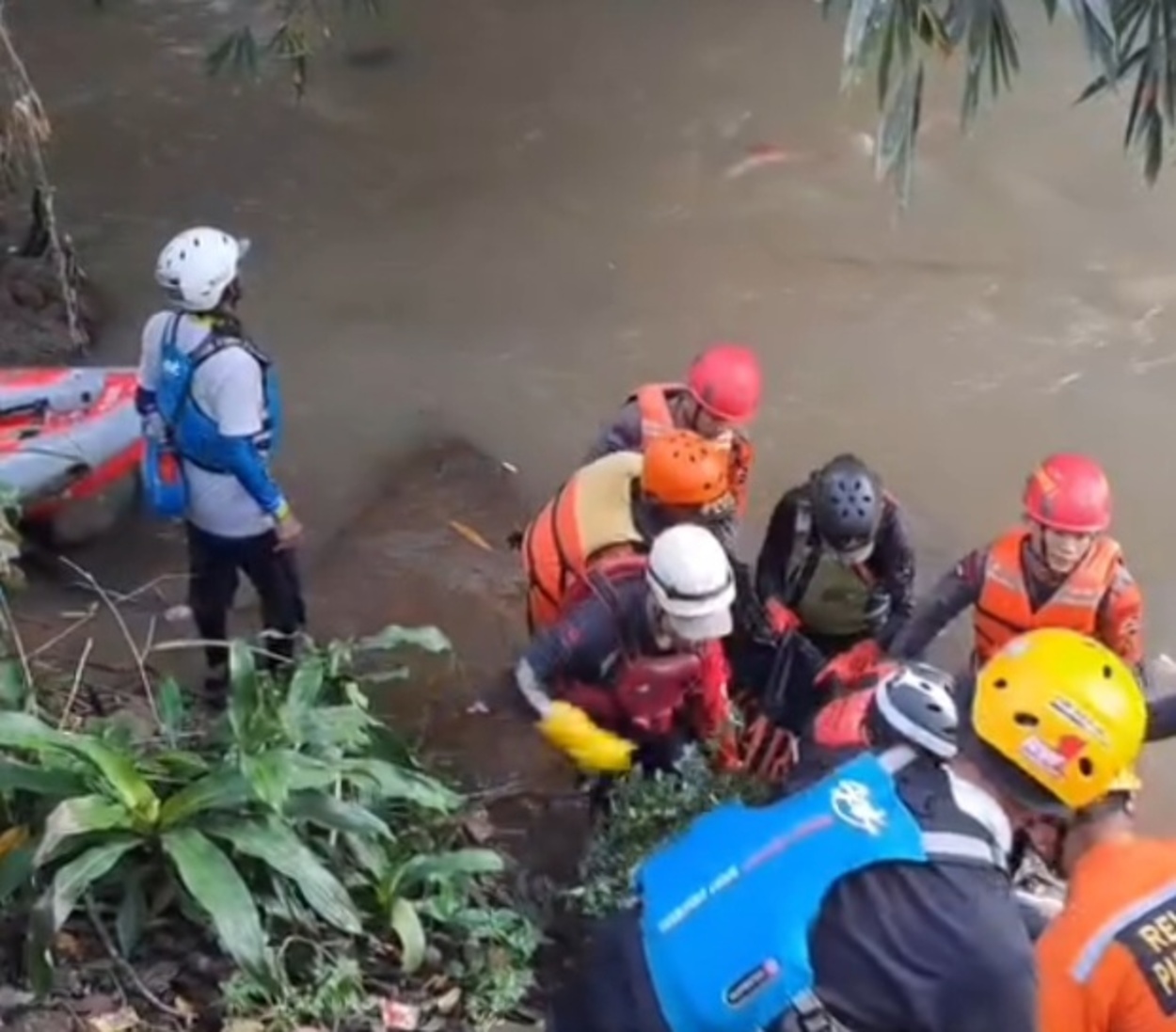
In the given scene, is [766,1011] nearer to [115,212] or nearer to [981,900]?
[981,900]

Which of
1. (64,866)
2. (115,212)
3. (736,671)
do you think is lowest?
(115,212)

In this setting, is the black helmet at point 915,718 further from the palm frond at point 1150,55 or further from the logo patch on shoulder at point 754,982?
the palm frond at point 1150,55

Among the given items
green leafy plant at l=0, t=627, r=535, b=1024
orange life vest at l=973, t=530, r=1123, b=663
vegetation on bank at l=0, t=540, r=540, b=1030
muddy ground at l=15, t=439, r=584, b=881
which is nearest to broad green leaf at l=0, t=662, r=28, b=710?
vegetation on bank at l=0, t=540, r=540, b=1030

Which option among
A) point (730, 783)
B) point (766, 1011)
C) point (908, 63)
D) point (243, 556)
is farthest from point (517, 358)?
point (766, 1011)

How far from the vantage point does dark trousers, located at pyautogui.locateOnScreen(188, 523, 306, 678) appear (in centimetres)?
628

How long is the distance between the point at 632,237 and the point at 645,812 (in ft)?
18.8

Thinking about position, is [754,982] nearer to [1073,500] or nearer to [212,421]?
[1073,500]

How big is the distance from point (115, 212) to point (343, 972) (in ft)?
23.7

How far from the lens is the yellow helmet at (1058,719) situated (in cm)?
346

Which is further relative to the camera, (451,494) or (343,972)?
(451,494)

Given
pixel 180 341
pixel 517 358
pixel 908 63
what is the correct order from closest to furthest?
1. pixel 908 63
2. pixel 180 341
3. pixel 517 358

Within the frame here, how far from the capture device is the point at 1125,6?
5.23 meters

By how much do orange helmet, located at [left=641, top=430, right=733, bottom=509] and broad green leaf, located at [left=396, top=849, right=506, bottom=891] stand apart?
1188 mm

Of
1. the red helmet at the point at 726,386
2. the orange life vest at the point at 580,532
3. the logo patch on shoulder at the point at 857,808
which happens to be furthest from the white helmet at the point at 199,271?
the logo patch on shoulder at the point at 857,808
